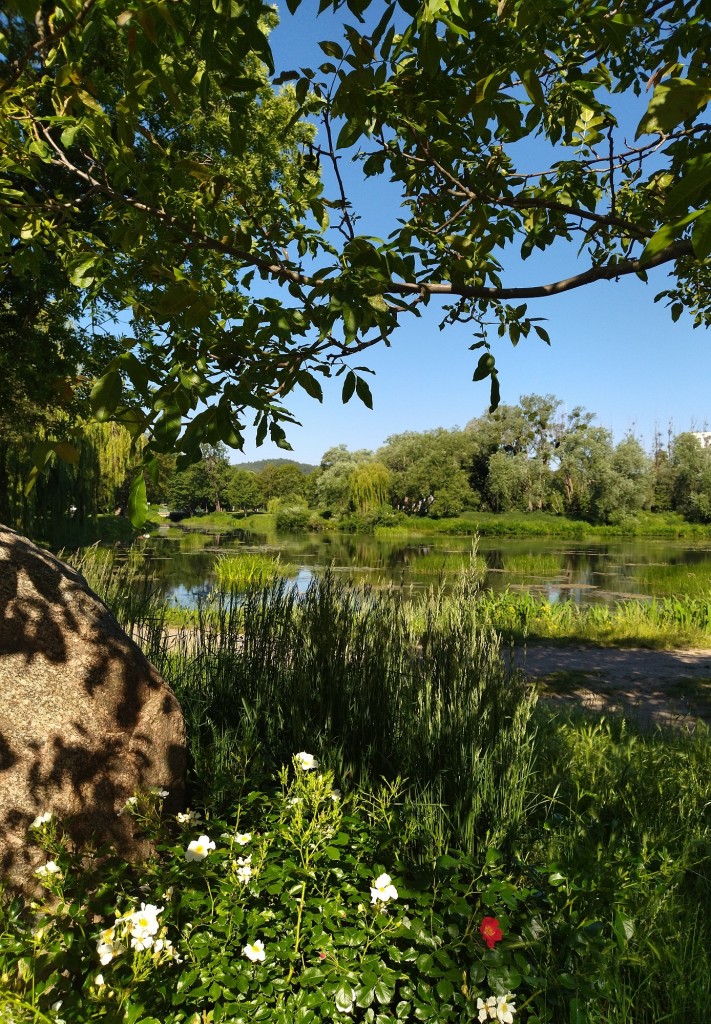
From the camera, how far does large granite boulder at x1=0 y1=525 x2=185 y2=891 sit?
91.9 inches

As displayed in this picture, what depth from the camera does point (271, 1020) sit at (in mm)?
1705

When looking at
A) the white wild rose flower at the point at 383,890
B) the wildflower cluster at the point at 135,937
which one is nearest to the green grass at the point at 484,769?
the white wild rose flower at the point at 383,890

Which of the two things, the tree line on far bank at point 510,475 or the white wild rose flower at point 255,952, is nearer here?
the white wild rose flower at point 255,952

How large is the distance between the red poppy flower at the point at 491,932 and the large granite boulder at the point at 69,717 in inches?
57.3

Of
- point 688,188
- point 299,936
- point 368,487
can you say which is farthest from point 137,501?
point 368,487

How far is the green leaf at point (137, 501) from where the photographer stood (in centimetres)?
157

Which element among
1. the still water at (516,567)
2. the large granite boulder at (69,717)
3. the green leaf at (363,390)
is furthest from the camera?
the still water at (516,567)

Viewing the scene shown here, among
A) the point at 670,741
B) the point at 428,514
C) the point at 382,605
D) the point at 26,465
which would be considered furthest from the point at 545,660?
the point at 428,514

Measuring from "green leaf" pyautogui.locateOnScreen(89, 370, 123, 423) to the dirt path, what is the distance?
15.8ft

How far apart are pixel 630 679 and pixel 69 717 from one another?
598 cm

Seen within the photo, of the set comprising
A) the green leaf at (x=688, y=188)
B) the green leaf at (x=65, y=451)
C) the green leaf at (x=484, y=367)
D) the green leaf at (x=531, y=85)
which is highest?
the green leaf at (x=531, y=85)

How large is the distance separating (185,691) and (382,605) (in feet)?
4.45

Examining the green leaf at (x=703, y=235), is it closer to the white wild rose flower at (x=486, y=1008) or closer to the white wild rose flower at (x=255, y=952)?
the white wild rose flower at (x=486, y=1008)

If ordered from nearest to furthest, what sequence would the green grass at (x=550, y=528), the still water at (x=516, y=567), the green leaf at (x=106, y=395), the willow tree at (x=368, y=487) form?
the green leaf at (x=106, y=395), the still water at (x=516, y=567), the green grass at (x=550, y=528), the willow tree at (x=368, y=487)
